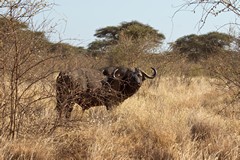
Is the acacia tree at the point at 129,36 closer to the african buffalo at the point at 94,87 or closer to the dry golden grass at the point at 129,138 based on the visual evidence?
the african buffalo at the point at 94,87

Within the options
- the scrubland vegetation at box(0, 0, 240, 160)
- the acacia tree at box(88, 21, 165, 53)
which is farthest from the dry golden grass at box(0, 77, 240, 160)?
the acacia tree at box(88, 21, 165, 53)

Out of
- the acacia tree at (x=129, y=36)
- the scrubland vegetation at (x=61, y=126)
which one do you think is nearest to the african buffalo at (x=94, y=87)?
the scrubland vegetation at (x=61, y=126)

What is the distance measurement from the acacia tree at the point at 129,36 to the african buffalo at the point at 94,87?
5.86 metres

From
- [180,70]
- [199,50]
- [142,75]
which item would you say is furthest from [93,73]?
[199,50]

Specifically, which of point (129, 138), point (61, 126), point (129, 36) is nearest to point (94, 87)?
point (129, 138)

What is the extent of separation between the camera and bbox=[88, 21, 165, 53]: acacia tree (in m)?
15.9

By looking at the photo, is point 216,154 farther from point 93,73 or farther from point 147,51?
point 147,51

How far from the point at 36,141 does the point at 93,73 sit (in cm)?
362

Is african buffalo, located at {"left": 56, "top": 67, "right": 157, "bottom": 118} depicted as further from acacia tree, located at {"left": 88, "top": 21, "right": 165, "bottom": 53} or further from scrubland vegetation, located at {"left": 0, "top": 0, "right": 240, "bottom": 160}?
acacia tree, located at {"left": 88, "top": 21, "right": 165, "bottom": 53}

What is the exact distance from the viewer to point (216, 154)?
5.00 metres

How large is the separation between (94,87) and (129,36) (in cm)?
1101

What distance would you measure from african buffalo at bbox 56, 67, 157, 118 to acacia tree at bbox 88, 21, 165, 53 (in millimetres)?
5859

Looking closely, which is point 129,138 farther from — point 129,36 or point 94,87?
point 129,36

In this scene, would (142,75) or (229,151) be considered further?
(142,75)
